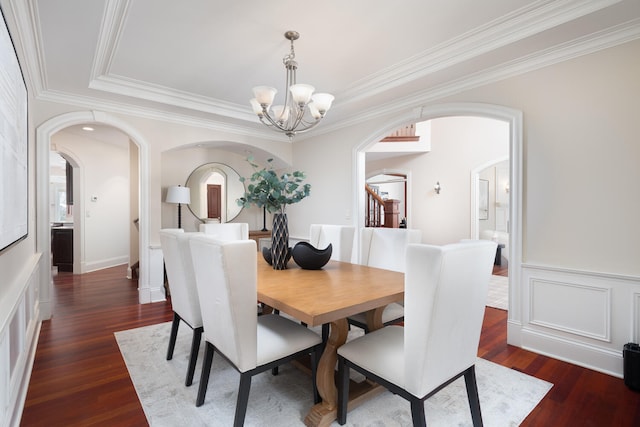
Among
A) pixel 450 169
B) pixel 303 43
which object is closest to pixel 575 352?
pixel 303 43

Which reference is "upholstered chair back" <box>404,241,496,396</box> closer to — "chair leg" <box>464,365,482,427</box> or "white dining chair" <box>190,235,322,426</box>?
"chair leg" <box>464,365,482,427</box>

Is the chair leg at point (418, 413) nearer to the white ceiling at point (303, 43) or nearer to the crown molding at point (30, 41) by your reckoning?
the white ceiling at point (303, 43)

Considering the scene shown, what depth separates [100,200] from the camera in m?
6.23

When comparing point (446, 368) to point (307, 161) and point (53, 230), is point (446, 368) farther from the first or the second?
point (53, 230)

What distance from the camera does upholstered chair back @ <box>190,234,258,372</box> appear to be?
144cm

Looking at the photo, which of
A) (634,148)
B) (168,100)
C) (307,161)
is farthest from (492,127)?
(168,100)

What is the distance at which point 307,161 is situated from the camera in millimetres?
5176

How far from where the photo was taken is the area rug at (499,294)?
3922mm

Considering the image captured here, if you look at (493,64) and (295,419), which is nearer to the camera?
(295,419)

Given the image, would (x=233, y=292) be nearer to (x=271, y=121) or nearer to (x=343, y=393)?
(x=343, y=393)

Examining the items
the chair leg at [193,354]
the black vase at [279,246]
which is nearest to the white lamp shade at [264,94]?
the black vase at [279,246]

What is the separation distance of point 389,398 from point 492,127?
5904mm

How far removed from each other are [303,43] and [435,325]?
2393 millimetres

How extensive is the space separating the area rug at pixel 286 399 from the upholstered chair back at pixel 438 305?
58cm
